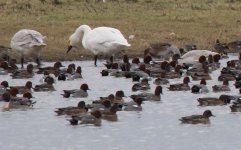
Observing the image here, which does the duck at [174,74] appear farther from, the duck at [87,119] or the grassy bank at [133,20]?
the duck at [87,119]

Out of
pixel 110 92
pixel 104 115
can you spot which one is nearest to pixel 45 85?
pixel 110 92

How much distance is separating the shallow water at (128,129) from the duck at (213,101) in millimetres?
Result: 160

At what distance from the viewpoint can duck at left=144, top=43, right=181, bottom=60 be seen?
28812mm

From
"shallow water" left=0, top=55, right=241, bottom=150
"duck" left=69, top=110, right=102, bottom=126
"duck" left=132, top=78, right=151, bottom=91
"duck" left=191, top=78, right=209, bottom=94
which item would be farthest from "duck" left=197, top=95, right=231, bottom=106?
"duck" left=69, top=110, right=102, bottom=126

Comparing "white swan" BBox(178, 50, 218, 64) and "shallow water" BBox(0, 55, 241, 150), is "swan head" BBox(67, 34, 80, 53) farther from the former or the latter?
"shallow water" BBox(0, 55, 241, 150)

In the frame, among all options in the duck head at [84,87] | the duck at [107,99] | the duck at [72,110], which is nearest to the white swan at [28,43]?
the duck head at [84,87]

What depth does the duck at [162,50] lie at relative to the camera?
94.5 ft

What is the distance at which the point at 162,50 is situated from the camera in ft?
94.9

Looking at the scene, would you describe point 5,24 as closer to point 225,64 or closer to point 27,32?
point 27,32

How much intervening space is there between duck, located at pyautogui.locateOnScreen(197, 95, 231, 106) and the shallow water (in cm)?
16

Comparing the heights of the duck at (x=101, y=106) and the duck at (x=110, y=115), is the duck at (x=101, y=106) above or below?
above

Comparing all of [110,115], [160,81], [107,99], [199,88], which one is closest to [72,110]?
[110,115]

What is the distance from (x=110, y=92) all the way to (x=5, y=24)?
33.6 feet

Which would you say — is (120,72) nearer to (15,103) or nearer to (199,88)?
(199,88)
